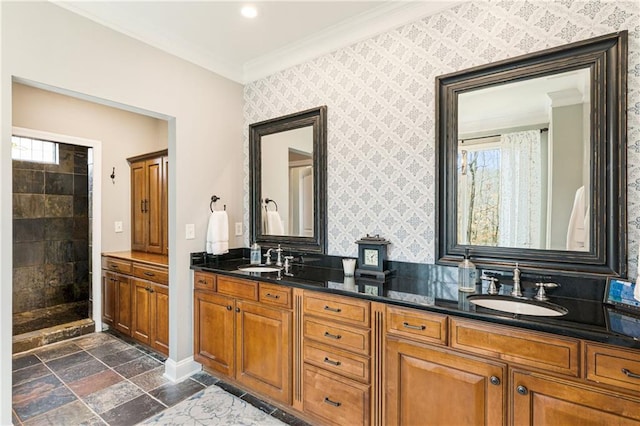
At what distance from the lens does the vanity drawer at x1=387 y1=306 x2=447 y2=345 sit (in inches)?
59.1

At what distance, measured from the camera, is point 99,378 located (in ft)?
8.44

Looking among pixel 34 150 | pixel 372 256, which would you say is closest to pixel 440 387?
pixel 372 256

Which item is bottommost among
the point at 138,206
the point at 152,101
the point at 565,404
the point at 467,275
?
the point at 565,404

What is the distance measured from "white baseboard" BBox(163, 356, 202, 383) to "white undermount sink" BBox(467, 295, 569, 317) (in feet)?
7.45

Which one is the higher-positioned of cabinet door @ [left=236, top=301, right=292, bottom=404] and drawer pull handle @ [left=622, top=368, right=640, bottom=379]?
drawer pull handle @ [left=622, top=368, right=640, bottom=379]

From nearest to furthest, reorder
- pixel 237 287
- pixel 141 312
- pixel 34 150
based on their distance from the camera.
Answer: pixel 237 287
pixel 141 312
pixel 34 150

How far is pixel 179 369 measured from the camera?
8.46 feet

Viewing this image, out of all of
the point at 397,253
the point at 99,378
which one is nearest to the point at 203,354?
the point at 99,378

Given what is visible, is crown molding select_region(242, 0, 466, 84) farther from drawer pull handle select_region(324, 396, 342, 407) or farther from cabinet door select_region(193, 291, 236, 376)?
drawer pull handle select_region(324, 396, 342, 407)

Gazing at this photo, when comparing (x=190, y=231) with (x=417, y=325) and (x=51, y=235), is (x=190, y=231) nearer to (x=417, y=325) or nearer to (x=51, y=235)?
(x=417, y=325)

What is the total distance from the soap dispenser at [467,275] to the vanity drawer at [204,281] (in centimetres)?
179

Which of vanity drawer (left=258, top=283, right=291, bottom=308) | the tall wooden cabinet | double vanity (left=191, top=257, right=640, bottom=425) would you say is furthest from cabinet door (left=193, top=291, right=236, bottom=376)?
the tall wooden cabinet

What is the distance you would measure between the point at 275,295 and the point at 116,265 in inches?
88.1

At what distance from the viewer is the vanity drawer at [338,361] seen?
5.72ft
